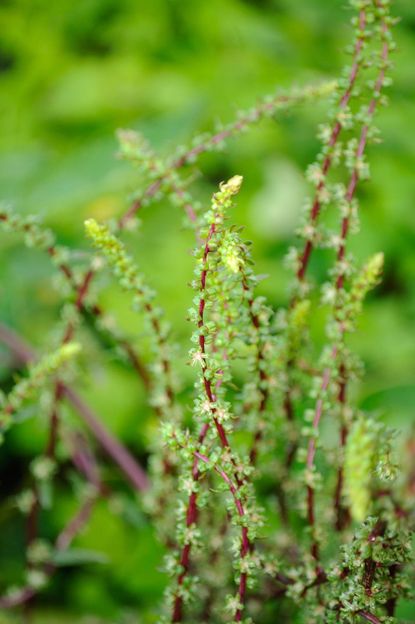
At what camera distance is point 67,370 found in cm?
80

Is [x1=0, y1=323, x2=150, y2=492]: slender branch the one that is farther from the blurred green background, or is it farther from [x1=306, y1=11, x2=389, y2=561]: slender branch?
[x1=306, y1=11, x2=389, y2=561]: slender branch

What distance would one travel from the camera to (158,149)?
49.8 inches

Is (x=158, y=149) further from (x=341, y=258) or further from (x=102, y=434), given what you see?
(x=341, y=258)

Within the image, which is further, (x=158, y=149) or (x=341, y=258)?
(x=158, y=149)

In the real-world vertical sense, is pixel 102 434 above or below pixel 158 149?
below

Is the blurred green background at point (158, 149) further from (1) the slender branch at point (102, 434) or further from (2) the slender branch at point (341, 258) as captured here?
(2) the slender branch at point (341, 258)

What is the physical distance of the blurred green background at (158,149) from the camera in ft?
4.13

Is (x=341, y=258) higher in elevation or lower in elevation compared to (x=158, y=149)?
lower

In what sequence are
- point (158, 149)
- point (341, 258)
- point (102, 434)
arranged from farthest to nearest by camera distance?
point (158, 149) → point (102, 434) → point (341, 258)

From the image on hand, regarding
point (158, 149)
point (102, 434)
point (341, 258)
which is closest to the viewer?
point (341, 258)

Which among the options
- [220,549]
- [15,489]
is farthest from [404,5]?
[220,549]

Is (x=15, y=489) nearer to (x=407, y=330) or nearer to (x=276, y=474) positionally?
(x=276, y=474)

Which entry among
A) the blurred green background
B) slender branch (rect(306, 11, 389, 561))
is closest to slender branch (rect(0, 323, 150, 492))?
the blurred green background

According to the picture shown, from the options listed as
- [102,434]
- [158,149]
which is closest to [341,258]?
[102,434]
